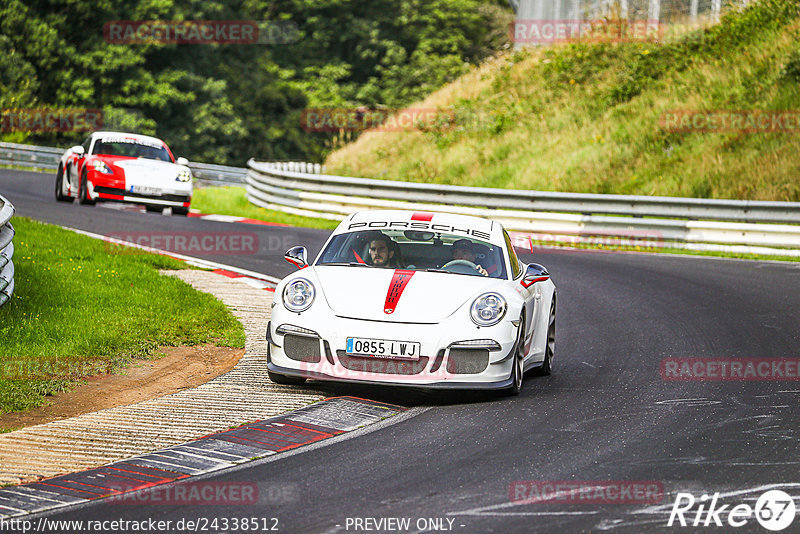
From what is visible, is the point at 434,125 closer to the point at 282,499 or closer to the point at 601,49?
the point at 601,49

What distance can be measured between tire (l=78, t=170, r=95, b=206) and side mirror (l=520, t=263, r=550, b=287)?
13.1 meters

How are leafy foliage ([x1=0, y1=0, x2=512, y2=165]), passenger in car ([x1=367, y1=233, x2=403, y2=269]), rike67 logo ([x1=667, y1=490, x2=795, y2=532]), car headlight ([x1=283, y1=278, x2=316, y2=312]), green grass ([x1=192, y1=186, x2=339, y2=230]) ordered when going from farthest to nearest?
leafy foliage ([x1=0, y1=0, x2=512, y2=165]) < green grass ([x1=192, y1=186, x2=339, y2=230]) < passenger in car ([x1=367, y1=233, x2=403, y2=269]) < car headlight ([x1=283, y1=278, x2=316, y2=312]) < rike67 logo ([x1=667, y1=490, x2=795, y2=532])

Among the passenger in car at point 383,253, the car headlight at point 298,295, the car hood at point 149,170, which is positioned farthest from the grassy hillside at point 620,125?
the car headlight at point 298,295

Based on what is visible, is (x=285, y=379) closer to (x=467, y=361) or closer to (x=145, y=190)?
(x=467, y=361)

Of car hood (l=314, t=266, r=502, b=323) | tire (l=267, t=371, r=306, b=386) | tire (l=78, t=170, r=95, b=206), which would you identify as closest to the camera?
car hood (l=314, t=266, r=502, b=323)

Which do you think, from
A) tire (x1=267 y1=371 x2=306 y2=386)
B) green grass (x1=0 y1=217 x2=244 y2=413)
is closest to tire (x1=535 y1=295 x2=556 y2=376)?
tire (x1=267 y1=371 x2=306 y2=386)

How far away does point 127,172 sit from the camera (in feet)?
64.4

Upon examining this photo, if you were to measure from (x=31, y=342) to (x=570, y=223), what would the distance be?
45.8ft

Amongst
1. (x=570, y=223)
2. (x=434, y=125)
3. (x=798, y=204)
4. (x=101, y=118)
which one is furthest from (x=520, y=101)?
(x=101, y=118)

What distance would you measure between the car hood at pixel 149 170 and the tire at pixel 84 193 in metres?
1.04

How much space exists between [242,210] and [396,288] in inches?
673

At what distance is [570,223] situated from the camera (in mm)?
21219

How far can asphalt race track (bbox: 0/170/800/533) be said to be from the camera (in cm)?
534

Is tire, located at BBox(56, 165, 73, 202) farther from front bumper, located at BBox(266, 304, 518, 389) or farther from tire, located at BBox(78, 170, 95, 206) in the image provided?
front bumper, located at BBox(266, 304, 518, 389)
